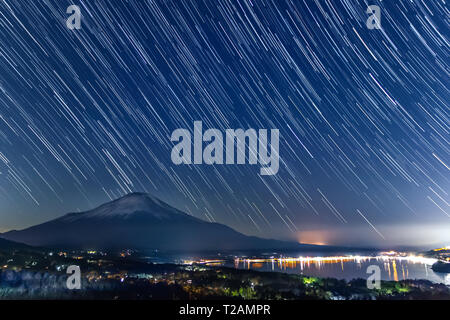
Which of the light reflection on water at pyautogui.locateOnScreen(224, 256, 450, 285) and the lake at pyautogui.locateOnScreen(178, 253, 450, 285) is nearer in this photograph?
the light reflection on water at pyautogui.locateOnScreen(224, 256, 450, 285)

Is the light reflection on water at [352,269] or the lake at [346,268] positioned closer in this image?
the light reflection on water at [352,269]

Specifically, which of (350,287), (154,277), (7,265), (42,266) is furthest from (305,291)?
(7,265)

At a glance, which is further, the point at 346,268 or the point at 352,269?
the point at 346,268

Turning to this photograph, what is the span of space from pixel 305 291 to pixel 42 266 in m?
43.1
